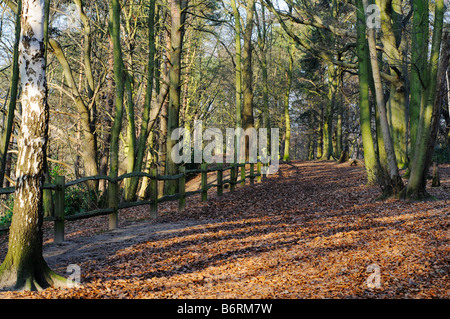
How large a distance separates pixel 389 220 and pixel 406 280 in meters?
3.89

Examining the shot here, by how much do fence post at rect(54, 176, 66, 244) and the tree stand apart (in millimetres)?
2694

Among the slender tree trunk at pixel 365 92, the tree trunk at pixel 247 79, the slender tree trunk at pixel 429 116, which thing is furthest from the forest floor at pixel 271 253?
the tree trunk at pixel 247 79

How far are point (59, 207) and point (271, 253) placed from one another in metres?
3.97

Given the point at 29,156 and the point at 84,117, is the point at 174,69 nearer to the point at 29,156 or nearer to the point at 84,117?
the point at 84,117

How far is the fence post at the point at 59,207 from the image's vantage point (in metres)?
7.99

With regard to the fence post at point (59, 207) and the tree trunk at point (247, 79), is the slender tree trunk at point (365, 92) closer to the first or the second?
the tree trunk at point (247, 79)

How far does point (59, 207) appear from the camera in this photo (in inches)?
318

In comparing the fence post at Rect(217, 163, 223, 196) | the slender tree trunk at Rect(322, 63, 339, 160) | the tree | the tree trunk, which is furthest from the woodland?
the slender tree trunk at Rect(322, 63, 339, 160)

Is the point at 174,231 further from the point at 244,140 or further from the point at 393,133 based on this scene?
the point at 393,133

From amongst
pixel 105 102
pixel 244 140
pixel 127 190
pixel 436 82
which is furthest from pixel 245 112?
pixel 436 82

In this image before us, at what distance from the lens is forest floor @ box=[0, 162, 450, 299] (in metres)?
5.34

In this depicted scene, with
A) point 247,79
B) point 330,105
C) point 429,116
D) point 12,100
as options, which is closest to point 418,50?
point 429,116

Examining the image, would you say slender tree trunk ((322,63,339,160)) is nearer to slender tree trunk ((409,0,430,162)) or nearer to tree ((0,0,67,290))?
slender tree trunk ((409,0,430,162))

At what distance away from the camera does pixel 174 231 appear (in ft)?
30.7
